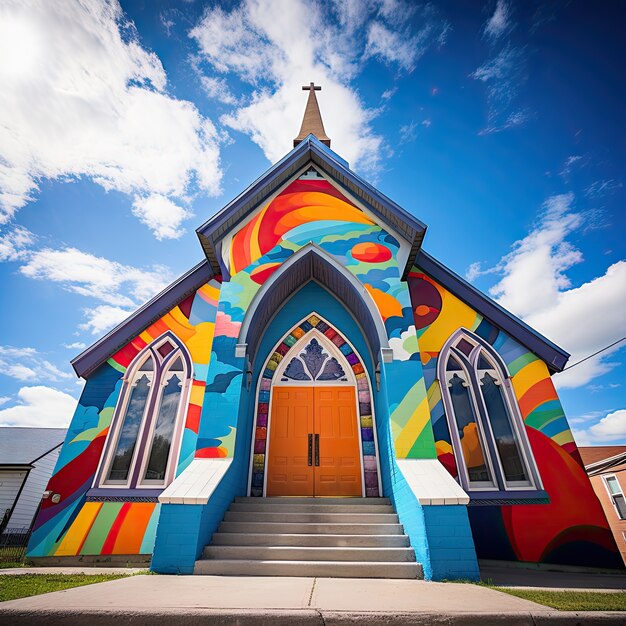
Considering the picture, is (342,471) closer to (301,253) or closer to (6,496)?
(301,253)

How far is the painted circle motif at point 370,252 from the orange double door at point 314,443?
122 inches

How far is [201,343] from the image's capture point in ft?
27.9

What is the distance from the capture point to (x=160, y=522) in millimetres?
4988

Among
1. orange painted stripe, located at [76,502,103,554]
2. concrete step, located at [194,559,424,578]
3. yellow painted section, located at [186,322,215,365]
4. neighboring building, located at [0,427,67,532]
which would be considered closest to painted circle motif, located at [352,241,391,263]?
yellow painted section, located at [186,322,215,365]

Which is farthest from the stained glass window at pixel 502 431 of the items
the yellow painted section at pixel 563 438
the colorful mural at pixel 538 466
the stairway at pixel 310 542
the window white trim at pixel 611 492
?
the window white trim at pixel 611 492

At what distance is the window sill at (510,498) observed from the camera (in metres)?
6.80

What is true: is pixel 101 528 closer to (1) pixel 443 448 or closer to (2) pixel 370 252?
(1) pixel 443 448

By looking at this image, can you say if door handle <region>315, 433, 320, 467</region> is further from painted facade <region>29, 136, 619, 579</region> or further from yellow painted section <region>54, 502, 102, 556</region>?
yellow painted section <region>54, 502, 102, 556</region>

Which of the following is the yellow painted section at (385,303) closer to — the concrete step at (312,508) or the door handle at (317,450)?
the door handle at (317,450)

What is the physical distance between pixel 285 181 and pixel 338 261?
314 centimetres

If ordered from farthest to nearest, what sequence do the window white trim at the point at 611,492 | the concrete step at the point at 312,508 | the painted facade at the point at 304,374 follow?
the window white trim at the point at 611,492, the concrete step at the point at 312,508, the painted facade at the point at 304,374

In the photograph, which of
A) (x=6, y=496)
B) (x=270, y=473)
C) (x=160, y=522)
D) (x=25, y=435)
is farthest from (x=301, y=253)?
(x=25, y=435)

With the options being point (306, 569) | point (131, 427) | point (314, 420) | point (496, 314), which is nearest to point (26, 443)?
point (131, 427)

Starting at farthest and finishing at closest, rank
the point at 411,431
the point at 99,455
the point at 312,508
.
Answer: the point at 99,455, the point at 312,508, the point at 411,431
